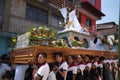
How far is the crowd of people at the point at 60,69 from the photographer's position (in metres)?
4.64

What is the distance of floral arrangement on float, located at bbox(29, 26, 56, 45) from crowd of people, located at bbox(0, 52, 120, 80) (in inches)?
14.8

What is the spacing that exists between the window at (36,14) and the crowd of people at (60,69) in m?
6.57

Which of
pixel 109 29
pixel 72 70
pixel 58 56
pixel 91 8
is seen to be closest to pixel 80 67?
pixel 72 70

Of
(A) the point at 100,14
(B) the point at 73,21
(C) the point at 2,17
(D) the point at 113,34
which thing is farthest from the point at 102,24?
(B) the point at 73,21

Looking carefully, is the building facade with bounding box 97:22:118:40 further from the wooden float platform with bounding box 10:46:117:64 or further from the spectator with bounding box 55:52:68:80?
the spectator with bounding box 55:52:68:80

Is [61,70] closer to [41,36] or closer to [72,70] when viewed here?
[72,70]

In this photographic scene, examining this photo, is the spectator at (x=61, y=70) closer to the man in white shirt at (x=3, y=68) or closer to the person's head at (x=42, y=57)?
the person's head at (x=42, y=57)

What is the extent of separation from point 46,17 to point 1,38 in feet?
12.7

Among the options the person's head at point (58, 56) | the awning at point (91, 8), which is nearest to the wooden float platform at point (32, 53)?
the person's head at point (58, 56)

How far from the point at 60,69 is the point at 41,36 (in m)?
1.00

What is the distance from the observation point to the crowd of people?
4645 millimetres

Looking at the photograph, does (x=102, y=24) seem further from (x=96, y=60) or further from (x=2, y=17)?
(x=96, y=60)

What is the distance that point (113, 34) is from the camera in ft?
71.8

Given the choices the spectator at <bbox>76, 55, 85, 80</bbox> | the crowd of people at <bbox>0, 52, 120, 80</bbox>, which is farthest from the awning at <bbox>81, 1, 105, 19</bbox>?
the spectator at <bbox>76, 55, 85, 80</bbox>
